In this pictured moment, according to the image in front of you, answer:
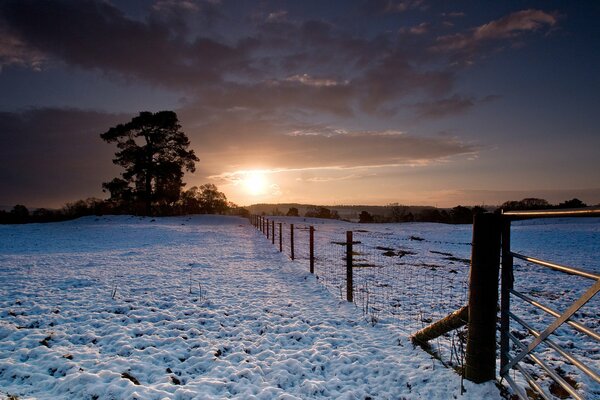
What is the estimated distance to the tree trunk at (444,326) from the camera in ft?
13.8

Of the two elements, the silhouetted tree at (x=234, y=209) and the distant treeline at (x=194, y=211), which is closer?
the distant treeline at (x=194, y=211)

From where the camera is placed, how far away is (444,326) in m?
4.60

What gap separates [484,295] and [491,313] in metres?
0.22

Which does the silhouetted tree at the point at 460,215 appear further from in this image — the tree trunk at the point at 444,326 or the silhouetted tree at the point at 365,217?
the tree trunk at the point at 444,326

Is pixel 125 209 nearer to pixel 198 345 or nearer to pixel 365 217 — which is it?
pixel 365 217

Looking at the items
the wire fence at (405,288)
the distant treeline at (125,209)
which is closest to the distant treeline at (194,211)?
the distant treeline at (125,209)

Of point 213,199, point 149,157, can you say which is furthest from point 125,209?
point 213,199

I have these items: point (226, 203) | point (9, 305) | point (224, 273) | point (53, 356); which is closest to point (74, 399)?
point (53, 356)

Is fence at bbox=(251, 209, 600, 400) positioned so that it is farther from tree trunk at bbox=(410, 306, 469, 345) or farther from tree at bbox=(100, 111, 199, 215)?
tree at bbox=(100, 111, 199, 215)

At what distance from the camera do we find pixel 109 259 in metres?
14.6

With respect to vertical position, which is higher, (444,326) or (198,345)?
(444,326)

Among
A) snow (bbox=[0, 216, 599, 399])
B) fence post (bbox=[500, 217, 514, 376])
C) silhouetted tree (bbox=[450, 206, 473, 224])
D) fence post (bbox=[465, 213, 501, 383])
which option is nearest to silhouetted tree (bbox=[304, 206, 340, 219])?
silhouetted tree (bbox=[450, 206, 473, 224])

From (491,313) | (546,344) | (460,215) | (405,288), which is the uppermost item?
(460,215)

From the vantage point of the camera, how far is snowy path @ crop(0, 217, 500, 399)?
426cm
